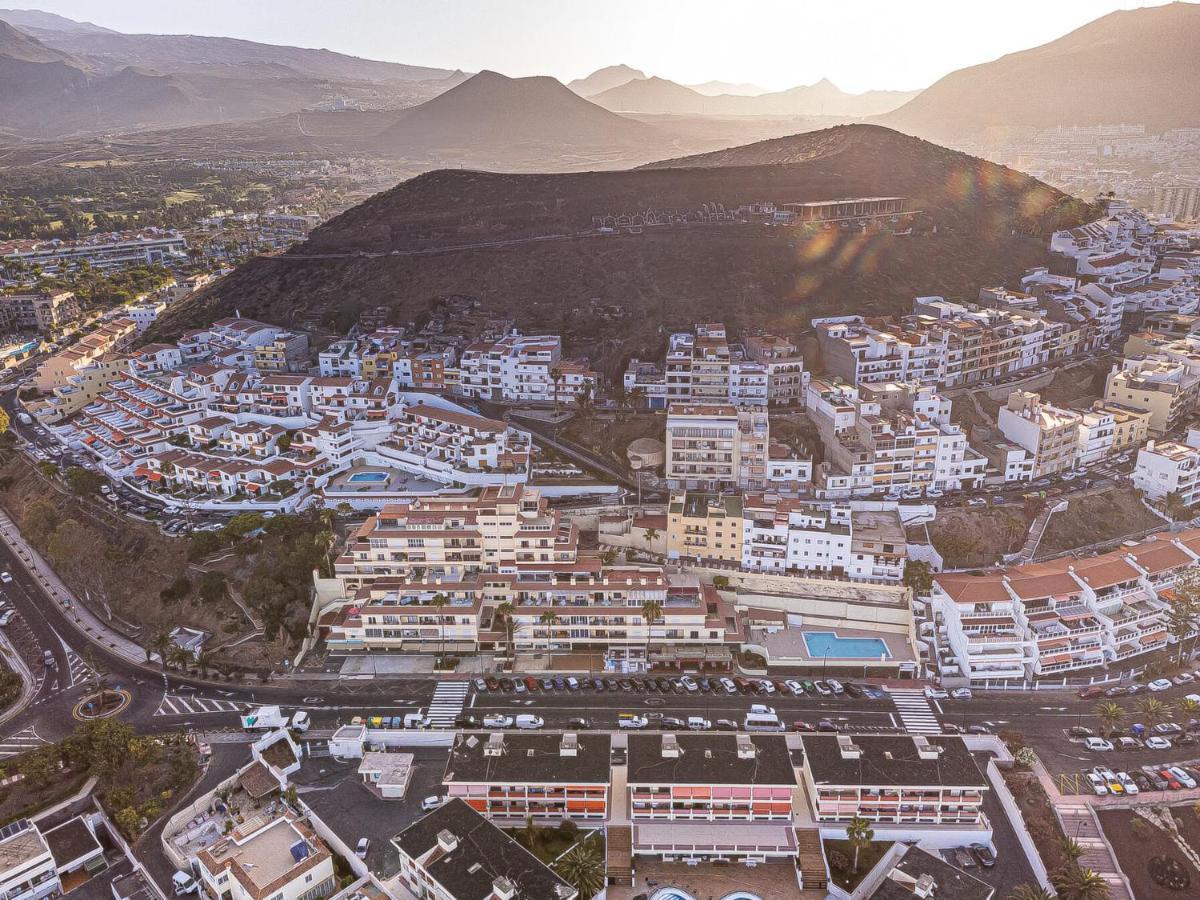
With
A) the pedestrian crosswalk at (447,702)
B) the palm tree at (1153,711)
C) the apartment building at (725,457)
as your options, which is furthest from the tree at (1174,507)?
the pedestrian crosswalk at (447,702)

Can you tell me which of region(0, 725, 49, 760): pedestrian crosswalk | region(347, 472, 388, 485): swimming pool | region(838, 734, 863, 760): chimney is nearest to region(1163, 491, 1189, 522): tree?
region(838, 734, 863, 760): chimney

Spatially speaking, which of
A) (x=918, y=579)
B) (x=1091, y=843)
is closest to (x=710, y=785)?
(x=1091, y=843)

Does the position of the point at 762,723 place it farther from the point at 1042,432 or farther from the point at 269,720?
the point at 1042,432

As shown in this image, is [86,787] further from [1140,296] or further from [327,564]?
[1140,296]

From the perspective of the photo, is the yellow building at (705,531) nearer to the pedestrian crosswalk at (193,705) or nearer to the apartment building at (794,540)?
the apartment building at (794,540)

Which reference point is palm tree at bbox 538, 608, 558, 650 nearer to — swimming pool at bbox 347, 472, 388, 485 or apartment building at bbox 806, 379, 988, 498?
swimming pool at bbox 347, 472, 388, 485

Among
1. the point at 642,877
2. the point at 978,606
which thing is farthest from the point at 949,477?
the point at 642,877
